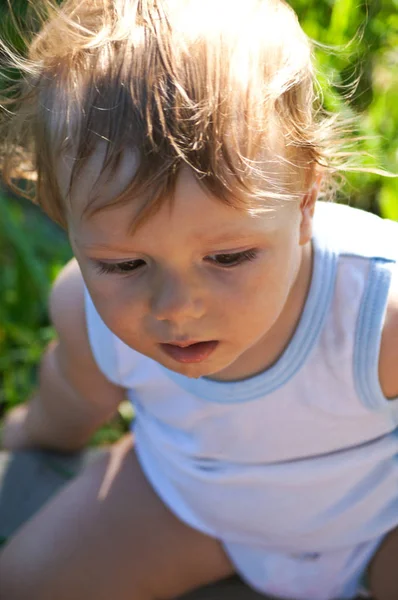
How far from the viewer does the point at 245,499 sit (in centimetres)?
146

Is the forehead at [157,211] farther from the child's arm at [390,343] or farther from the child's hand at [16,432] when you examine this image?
the child's hand at [16,432]

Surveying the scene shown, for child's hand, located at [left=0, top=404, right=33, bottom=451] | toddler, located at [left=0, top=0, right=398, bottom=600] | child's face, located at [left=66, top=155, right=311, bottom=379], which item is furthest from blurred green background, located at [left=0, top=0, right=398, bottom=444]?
child's face, located at [left=66, top=155, right=311, bottom=379]

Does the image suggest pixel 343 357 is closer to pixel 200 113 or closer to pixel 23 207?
pixel 200 113

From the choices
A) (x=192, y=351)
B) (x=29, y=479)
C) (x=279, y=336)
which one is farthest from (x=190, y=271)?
(x=29, y=479)

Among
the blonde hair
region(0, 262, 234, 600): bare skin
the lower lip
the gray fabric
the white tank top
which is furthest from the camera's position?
the gray fabric

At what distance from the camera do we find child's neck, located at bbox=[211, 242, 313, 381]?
132cm

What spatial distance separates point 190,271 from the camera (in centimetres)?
108

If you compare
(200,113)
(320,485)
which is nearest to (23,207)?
(320,485)

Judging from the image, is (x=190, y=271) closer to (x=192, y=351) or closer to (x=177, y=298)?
(x=177, y=298)

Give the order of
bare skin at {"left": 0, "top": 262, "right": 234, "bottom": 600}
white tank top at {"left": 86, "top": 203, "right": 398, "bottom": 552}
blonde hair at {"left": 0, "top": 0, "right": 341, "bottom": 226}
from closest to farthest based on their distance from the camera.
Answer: blonde hair at {"left": 0, "top": 0, "right": 341, "bottom": 226} < white tank top at {"left": 86, "top": 203, "right": 398, "bottom": 552} < bare skin at {"left": 0, "top": 262, "right": 234, "bottom": 600}

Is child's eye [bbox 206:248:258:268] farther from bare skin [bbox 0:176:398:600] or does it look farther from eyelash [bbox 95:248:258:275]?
bare skin [bbox 0:176:398:600]

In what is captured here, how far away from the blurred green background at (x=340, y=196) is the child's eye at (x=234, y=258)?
1.38 feet

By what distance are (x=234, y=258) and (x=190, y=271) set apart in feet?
0.21

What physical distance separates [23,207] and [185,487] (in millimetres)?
1575
